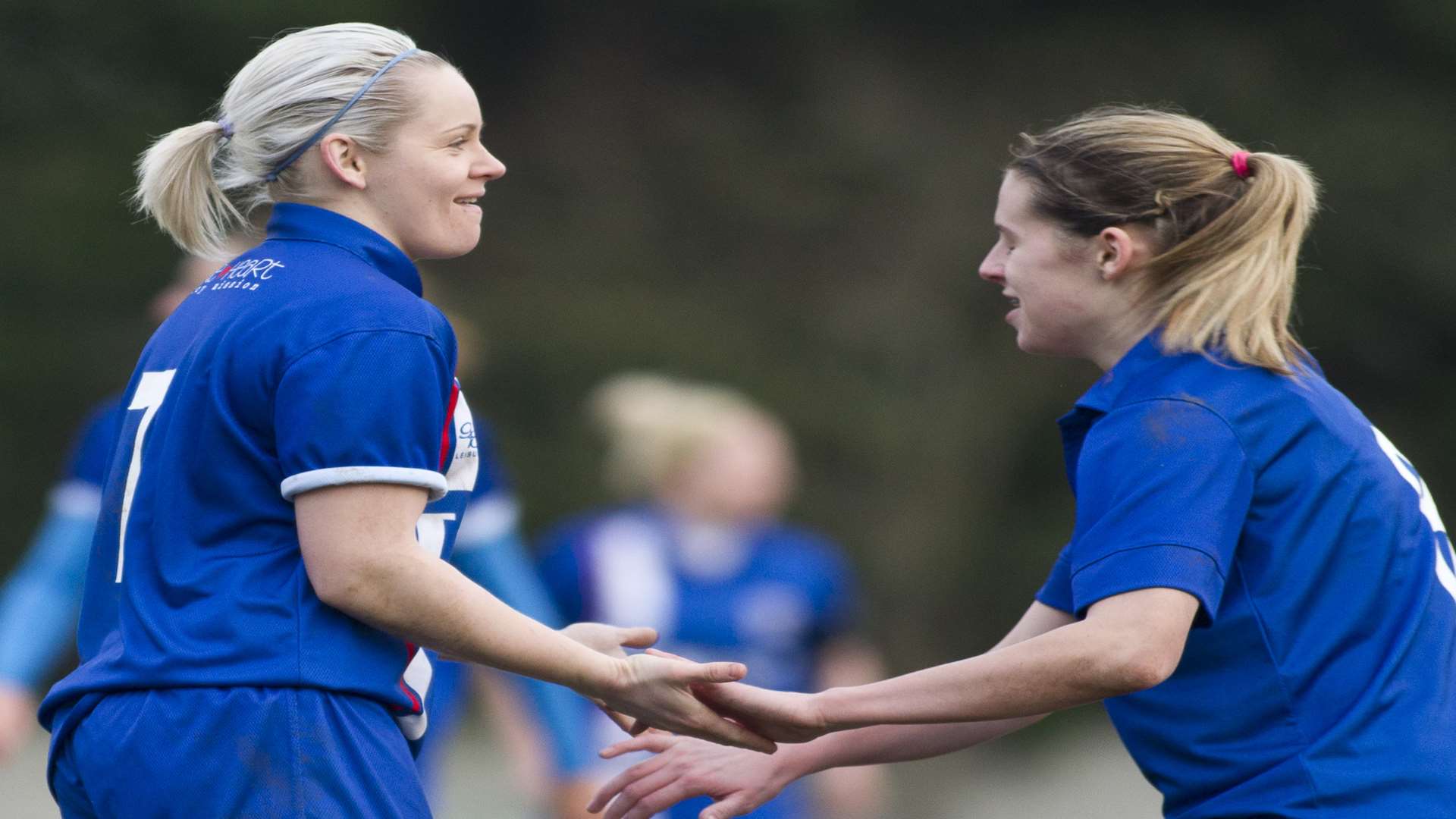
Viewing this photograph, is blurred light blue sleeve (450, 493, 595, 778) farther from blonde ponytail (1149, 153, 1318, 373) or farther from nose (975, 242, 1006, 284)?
blonde ponytail (1149, 153, 1318, 373)

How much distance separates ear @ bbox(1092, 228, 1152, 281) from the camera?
2.68 m

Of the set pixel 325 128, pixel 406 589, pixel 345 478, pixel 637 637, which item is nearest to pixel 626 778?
pixel 637 637

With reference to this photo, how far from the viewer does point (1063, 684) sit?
8.20 ft

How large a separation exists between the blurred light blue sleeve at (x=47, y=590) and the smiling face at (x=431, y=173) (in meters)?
2.27

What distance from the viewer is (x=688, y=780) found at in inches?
120

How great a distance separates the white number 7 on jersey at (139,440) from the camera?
249cm

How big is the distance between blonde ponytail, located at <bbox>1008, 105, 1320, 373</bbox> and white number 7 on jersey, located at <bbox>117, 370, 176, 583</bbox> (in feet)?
4.52

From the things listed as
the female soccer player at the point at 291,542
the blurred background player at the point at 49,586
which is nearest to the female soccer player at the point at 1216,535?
the female soccer player at the point at 291,542

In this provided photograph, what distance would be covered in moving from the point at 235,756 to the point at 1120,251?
4.92 ft

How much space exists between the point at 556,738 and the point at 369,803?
2.55 meters

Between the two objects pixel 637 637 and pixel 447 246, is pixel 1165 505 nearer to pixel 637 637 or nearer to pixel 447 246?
pixel 637 637

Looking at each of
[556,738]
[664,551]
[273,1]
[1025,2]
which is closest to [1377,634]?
[556,738]

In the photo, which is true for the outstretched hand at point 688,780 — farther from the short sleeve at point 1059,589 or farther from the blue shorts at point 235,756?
the blue shorts at point 235,756

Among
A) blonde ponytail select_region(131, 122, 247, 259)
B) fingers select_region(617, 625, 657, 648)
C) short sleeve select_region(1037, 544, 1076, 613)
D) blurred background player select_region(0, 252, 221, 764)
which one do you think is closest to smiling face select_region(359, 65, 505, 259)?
blonde ponytail select_region(131, 122, 247, 259)
